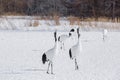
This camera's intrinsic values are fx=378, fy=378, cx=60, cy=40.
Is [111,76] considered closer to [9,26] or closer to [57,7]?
[9,26]

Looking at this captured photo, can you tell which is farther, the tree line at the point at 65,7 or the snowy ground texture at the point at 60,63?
the tree line at the point at 65,7

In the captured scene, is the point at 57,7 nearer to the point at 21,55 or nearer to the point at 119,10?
the point at 119,10

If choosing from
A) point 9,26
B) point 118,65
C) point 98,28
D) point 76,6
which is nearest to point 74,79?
point 118,65

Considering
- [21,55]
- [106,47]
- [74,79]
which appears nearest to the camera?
[74,79]

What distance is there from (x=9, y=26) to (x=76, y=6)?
69.0 feet

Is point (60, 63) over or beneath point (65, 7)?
beneath

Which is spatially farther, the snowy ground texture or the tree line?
the tree line

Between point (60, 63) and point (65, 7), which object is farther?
point (65, 7)

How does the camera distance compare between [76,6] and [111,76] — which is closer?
[111,76]

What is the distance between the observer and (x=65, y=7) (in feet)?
141

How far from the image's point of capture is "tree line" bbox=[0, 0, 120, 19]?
123ft

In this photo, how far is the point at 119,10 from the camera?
35.6 meters

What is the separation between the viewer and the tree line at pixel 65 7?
37444mm

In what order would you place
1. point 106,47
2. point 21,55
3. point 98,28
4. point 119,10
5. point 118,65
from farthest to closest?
1. point 119,10
2. point 98,28
3. point 106,47
4. point 21,55
5. point 118,65
